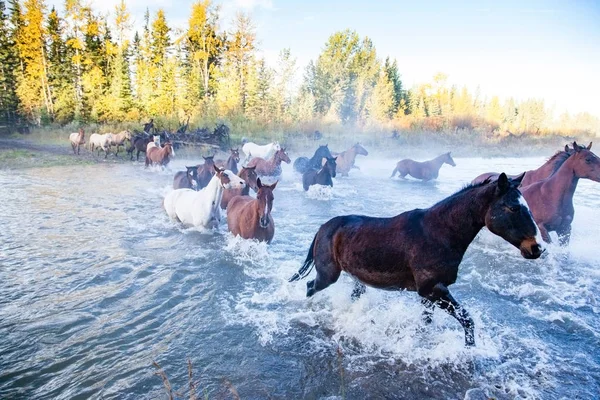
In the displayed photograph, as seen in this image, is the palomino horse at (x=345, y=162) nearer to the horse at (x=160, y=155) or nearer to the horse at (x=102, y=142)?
the horse at (x=160, y=155)

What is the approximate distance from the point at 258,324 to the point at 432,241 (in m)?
2.33

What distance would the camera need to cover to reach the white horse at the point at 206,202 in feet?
25.0

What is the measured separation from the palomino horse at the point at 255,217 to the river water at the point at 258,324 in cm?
24

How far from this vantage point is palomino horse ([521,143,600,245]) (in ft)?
20.9

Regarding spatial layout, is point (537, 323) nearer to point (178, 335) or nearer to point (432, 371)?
point (432, 371)

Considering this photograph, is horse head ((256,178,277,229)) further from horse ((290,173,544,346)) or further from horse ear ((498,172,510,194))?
horse ear ((498,172,510,194))

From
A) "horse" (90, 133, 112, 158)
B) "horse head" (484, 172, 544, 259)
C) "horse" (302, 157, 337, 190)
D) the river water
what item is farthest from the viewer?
"horse" (90, 133, 112, 158)

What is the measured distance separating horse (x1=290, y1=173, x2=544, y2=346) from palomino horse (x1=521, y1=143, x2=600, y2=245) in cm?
417

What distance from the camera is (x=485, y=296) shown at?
5.21m

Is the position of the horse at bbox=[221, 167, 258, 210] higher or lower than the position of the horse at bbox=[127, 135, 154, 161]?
lower

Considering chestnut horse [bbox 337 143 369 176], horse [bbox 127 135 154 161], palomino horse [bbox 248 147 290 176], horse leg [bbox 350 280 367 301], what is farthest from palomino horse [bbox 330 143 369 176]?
horse leg [bbox 350 280 367 301]

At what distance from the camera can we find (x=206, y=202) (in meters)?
7.96

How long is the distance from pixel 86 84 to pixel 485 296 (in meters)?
38.2

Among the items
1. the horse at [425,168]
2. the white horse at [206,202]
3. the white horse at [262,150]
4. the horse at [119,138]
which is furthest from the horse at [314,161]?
the horse at [119,138]
